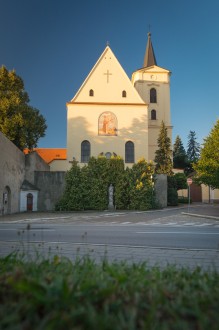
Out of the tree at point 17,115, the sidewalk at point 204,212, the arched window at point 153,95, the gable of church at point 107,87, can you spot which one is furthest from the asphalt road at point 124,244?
the arched window at point 153,95

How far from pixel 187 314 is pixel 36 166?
3446 cm

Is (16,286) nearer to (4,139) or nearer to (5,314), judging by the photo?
(5,314)

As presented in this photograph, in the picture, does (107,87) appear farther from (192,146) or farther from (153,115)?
(192,146)

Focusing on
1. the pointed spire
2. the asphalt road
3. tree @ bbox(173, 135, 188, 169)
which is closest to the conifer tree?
tree @ bbox(173, 135, 188, 169)

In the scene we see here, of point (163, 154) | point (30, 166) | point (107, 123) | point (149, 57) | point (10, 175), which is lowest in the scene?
point (10, 175)

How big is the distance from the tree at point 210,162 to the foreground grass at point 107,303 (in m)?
28.0

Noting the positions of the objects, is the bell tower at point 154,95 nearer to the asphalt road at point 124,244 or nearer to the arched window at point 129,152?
the arched window at point 129,152

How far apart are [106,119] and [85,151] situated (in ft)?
17.8

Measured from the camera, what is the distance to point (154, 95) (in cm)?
5584

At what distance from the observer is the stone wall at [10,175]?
2594cm

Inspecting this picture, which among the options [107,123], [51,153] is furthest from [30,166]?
[51,153]

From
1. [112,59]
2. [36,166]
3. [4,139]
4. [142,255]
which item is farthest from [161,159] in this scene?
[142,255]

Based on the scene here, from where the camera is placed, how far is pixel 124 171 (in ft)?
113

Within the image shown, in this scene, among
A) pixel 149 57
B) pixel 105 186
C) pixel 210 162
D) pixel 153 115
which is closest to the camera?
pixel 210 162
